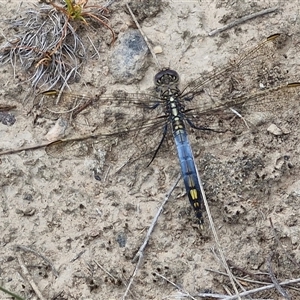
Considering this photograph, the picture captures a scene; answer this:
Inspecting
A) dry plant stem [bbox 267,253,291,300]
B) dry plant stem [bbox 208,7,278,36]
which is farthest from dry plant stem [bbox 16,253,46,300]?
dry plant stem [bbox 208,7,278,36]

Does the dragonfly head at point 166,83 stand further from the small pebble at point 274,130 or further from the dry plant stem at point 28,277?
the dry plant stem at point 28,277

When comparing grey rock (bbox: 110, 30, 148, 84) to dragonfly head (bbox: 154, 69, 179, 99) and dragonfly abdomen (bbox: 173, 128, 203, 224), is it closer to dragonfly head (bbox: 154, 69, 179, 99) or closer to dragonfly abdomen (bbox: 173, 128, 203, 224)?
dragonfly head (bbox: 154, 69, 179, 99)

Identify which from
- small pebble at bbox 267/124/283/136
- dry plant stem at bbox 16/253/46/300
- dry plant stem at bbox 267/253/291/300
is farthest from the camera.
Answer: small pebble at bbox 267/124/283/136

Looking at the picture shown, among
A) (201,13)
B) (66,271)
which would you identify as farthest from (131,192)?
(201,13)

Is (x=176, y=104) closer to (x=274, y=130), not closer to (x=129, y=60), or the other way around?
(x=129, y=60)

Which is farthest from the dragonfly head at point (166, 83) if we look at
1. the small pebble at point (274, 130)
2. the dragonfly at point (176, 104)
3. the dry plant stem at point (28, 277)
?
the dry plant stem at point (28, 277)

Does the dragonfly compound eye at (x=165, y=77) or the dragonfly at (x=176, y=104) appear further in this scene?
the dragonfly compound eye at (x=165, y=77)

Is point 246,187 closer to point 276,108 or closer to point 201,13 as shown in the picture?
point 276,108

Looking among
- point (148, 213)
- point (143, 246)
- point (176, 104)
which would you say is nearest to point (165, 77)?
point (176, 104)
